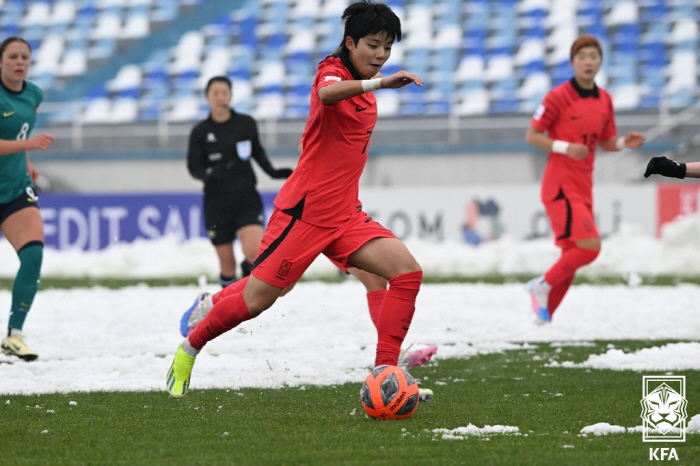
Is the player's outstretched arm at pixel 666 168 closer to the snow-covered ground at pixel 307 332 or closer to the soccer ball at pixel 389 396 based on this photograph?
the soccer ball at pixel 389 396

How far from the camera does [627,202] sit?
633 inches

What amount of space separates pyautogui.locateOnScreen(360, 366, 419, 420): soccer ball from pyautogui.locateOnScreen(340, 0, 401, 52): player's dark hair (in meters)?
1.69

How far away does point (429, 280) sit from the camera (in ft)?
46.8

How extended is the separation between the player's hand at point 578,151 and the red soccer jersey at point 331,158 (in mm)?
3443

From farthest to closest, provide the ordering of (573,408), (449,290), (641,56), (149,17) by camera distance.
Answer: (149,17) < (641,56) < (449,290) < (573,408)

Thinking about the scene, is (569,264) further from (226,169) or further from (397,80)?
(397,80)

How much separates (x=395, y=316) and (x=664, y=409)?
142 cm

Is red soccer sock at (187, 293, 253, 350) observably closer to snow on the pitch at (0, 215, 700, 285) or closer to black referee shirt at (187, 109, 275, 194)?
black referee shirt at (187, 109, 275, 194)

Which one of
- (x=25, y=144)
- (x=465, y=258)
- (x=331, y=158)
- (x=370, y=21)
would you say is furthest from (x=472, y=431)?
(x=465, y=258)

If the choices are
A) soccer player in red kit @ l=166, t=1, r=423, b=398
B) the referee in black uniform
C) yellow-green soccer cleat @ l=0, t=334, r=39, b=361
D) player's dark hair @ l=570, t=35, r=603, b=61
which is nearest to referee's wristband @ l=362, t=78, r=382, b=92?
soccer player in red kit @ l=166, t=1, r=423, b=398

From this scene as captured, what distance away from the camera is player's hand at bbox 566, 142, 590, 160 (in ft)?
26.6

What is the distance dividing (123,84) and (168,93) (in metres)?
1.20

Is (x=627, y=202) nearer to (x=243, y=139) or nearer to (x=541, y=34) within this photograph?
(x=541, y=34)

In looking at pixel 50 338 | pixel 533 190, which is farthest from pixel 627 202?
pixel 50 338
